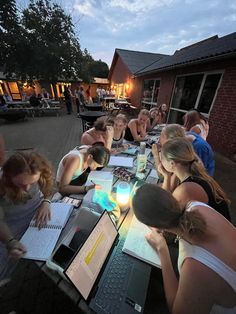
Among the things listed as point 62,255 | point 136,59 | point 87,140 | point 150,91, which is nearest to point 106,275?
point 62,255

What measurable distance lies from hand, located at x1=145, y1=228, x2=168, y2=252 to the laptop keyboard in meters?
0.18

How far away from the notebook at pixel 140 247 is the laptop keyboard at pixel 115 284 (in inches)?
2.1

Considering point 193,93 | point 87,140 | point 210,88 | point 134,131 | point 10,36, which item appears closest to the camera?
point 87,140

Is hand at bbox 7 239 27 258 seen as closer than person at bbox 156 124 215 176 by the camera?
Yes

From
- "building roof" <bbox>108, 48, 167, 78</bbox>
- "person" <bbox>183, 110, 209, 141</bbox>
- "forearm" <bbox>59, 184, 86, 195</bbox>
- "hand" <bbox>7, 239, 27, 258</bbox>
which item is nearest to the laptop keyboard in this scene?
"hand" <bbox>7, 239, 27, 258</bbox>

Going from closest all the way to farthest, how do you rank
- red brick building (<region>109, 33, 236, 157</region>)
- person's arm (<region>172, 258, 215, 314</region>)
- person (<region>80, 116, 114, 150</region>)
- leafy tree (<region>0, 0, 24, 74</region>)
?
1. person's arm (<region>172, 258, 215, 314</region>)
2. person (<region>80, 116, 114, 150</region>)
3. red brick building (<region>109, 33, 236, 157</region>)
4. leafy tree (<region>0, 0, 24, 74</region>)

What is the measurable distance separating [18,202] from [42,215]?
0.82 ft

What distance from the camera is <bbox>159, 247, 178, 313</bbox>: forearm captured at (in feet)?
2.56

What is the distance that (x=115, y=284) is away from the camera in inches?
32.3

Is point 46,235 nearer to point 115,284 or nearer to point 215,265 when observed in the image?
point 115,284

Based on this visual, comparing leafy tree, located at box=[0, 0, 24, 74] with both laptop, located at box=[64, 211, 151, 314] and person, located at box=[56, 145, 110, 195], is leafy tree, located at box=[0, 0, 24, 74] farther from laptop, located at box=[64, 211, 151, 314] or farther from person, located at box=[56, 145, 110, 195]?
laptop, located at box=[64, 211, 151, 314]

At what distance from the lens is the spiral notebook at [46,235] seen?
0.93 m

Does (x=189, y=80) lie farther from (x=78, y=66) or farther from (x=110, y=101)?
(x=78, y=66)

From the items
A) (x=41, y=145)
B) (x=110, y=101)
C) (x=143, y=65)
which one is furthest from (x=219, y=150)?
(x=110, y=101)
